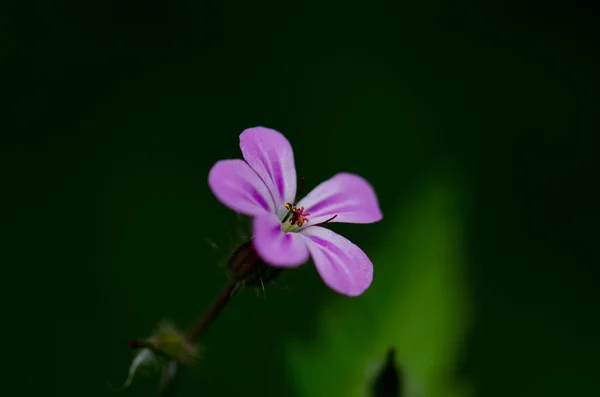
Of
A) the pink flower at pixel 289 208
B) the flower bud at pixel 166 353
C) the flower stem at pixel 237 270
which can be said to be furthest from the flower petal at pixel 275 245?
the flower bud at pixel 166 353

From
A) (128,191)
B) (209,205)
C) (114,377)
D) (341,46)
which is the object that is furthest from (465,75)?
(114,377)

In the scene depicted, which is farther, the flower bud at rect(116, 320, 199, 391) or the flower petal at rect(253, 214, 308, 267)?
the flower bud at rect(116, 320, 199, 391)

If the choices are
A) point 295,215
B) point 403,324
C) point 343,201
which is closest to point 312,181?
point 403,324

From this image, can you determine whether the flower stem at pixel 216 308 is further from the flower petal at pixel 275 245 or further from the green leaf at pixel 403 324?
the green leaf at pixel 403 324

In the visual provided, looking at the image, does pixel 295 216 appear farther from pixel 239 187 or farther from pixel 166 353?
pixel 166 353

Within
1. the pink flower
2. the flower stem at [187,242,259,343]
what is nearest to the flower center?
the pink flower

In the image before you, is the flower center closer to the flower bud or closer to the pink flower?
the pink flower

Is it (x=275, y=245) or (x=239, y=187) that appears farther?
(x=239, y=187)
